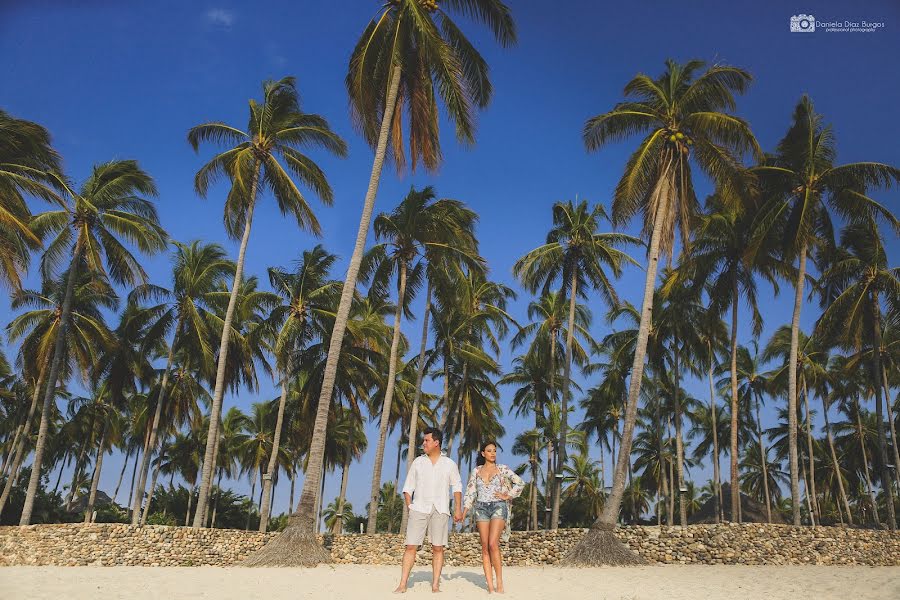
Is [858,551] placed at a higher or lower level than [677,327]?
lower

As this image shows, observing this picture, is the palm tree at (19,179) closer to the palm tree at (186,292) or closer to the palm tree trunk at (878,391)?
the palm tree at (186,292)

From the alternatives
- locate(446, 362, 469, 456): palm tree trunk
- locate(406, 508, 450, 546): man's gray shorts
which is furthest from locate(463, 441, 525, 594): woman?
locate(446, 362, 469, 456): palm tree trunk

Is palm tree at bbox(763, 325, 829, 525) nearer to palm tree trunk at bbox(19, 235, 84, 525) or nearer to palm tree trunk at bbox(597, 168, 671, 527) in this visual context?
palm tree trunk at bbox(597, 168, 671, 527)

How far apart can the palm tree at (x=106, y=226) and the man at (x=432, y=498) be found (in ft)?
61.8

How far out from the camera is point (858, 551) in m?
15.6

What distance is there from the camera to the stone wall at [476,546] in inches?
592

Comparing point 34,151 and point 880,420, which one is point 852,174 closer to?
point 880,420

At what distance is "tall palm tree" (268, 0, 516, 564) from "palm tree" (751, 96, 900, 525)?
10.9 meters

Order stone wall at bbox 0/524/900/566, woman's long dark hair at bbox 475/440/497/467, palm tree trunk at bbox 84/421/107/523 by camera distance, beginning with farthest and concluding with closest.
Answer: palm tree trunk at bbox 84/421/107/523, stone wall at bbox 0/524/900/566, woman's long dark hair at bbox 475/440/497/467

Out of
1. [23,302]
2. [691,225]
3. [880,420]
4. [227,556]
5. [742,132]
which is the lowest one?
[227,556]

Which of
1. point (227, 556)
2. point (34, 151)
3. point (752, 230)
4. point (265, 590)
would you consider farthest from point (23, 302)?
point (752, 230)

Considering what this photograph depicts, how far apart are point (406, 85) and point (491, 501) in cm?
1416

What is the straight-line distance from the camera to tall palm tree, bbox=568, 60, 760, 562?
1842cm

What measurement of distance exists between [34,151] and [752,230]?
24.2 m
